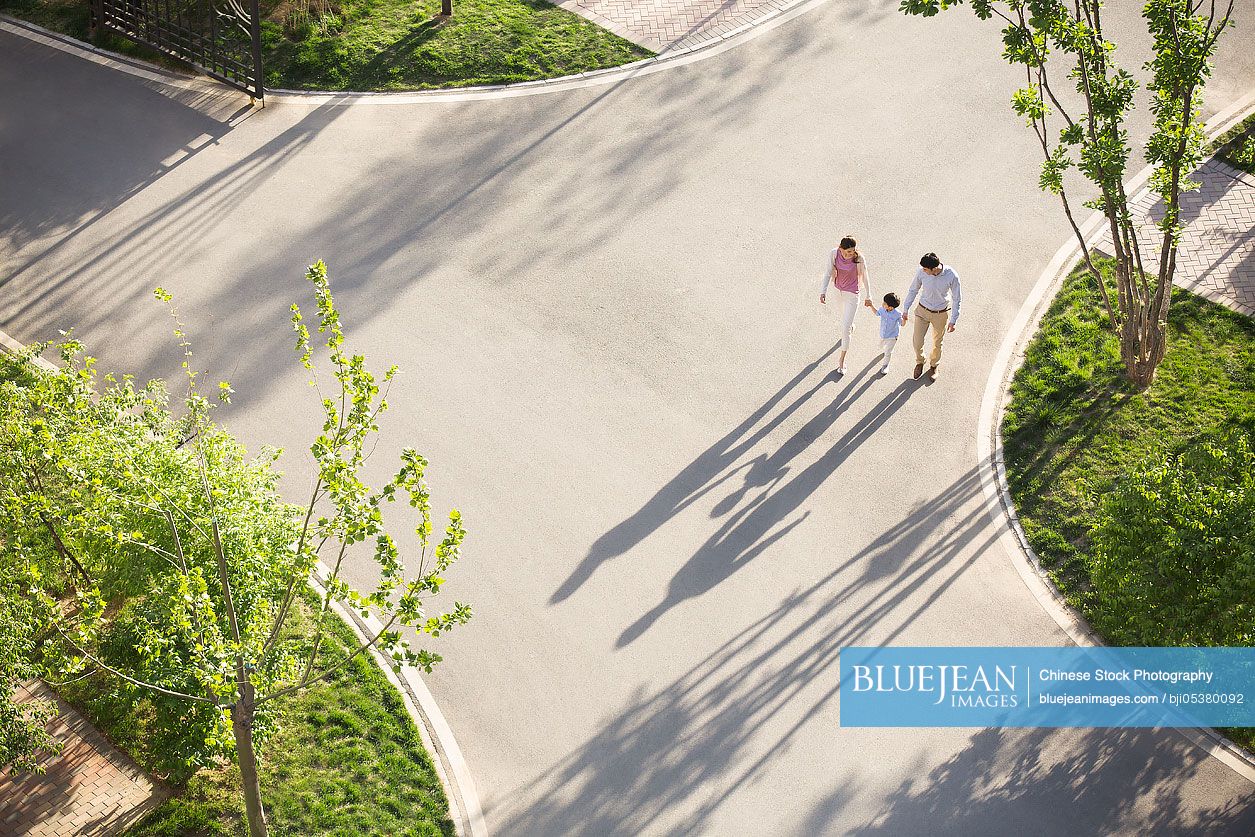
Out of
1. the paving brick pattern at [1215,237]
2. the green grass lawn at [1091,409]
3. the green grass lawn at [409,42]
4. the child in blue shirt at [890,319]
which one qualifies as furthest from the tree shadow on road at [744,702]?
the green grass lawn at [409,42]

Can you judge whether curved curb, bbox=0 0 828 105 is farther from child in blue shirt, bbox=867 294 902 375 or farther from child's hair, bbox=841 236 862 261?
child in blue shirt, bbox=867 294 902 375

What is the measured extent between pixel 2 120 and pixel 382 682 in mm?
11476

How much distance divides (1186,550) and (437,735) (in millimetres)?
6609

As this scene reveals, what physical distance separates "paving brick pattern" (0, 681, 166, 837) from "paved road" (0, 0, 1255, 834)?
9.40 ft

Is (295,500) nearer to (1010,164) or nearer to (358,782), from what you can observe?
(358,782)

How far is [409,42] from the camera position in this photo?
17.7m

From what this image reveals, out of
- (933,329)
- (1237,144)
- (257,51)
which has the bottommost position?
(1237,144)

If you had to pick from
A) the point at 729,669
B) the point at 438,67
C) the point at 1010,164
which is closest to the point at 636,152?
the point at 438,67

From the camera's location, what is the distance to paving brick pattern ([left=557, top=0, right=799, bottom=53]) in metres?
18.2

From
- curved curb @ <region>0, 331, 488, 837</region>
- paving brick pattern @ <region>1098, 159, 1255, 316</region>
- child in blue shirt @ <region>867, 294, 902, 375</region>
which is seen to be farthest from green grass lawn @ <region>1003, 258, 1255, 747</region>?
curved curb @ <region>0, 331, 488, 837</region>

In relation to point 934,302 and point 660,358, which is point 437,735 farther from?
point 934,302

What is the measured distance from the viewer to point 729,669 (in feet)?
34.6

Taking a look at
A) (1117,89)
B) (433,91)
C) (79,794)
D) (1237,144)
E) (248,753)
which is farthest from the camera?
(433,91)

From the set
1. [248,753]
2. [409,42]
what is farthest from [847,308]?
[409,42]
